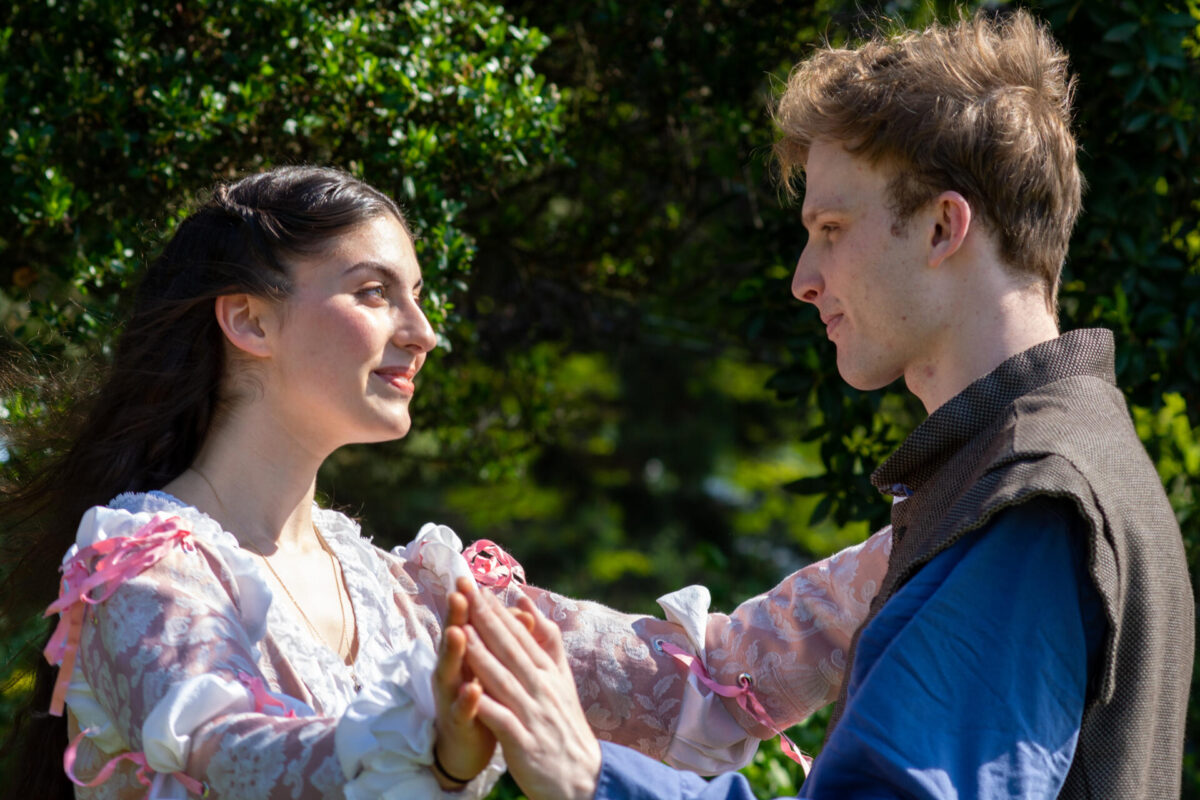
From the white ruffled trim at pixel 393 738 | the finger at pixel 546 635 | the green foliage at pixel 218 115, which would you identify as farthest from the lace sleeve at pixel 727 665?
the green foliage at pixel 218 115

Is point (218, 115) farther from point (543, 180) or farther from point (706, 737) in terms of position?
point (706, 737)

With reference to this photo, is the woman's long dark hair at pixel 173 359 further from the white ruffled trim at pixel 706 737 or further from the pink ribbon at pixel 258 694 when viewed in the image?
the white ruffled trim at pixel 706 737

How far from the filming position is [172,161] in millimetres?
2957

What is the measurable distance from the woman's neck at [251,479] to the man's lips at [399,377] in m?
0.21

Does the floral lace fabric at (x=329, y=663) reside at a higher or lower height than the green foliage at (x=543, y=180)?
lower

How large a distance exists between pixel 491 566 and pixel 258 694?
81cm

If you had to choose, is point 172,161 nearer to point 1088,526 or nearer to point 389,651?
point 389,651

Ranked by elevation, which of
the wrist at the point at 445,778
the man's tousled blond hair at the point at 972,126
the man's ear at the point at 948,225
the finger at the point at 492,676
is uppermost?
the man's tousled blond hair at the point at 972,126

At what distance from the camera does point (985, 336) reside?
2004 millimetres

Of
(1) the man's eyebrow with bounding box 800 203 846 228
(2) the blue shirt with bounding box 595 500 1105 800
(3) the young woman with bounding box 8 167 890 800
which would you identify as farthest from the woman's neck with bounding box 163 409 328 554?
(1) the man's eyebrow with bounding box 800 203 846 228

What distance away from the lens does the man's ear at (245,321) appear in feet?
7.50

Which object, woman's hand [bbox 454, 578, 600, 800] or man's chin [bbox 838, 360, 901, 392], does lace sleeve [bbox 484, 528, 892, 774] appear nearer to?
man's chin [bbox 838, 360, 901, 392]

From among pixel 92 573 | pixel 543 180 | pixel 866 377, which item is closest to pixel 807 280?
pixel 866 377

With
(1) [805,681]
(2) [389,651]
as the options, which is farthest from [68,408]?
(1) [805,681]
